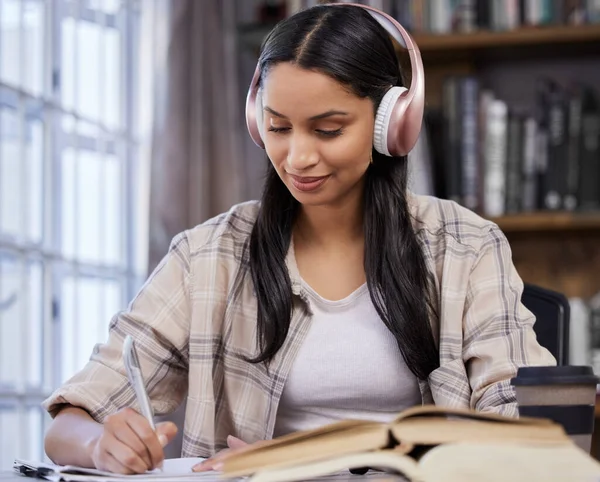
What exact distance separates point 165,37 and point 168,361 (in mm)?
1097

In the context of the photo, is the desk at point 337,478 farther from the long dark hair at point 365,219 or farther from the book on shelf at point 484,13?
the book on shelf at point 484,13

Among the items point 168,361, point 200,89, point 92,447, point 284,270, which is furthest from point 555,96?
point 92,447

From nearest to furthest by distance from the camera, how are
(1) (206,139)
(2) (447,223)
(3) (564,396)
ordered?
(3) (564,396) → (2) (447,223) → (1) (206,139)

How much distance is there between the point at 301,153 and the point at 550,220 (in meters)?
1.15

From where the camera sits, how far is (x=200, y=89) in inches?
87.0

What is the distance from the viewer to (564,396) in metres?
0.75

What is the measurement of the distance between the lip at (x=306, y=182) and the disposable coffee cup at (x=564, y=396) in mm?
497

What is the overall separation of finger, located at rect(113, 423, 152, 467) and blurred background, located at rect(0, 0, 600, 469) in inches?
37.9

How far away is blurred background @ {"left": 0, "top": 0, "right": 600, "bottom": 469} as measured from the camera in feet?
6.15

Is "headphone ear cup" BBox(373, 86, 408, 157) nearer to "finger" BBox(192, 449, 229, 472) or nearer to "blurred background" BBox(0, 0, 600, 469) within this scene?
"finger" BBox(192, 449, 229, 472)

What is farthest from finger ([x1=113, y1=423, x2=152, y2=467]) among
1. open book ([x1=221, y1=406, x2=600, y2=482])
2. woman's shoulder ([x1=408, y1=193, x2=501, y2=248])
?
woman's shoulder ([x1=408, y1=193, x2=501, y2=248])

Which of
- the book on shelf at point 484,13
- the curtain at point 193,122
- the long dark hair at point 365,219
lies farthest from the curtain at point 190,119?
the long dark hair at point 365,219

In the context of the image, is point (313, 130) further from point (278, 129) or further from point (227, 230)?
point (227, 230)

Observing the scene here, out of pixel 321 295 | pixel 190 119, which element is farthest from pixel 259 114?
pixel 190 119
